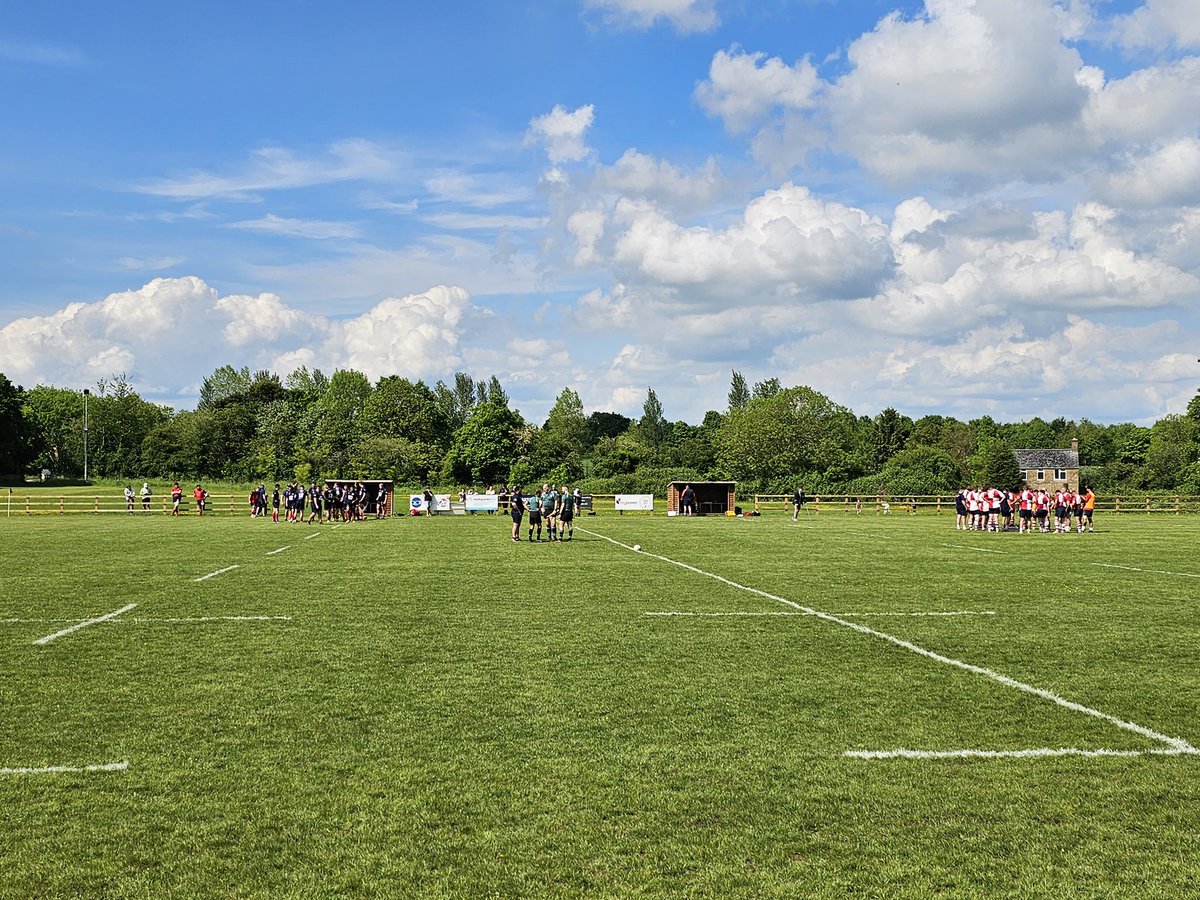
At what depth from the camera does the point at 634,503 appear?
58156 millimetres

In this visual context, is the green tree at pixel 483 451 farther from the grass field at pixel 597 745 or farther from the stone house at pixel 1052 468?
the grass field at pixel 597 745

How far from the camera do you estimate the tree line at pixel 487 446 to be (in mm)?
84750

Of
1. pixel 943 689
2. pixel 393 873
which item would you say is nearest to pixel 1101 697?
pixel 943 689

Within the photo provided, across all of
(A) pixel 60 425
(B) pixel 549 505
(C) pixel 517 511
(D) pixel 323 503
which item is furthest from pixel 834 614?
(A) pixel 60 425

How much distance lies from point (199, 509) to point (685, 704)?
1966 inches

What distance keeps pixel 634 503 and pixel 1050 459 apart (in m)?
79.3

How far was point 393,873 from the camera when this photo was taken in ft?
15.0

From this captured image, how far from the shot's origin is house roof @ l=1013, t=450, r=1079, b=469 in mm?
118750

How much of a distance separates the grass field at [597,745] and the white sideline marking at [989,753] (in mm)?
43

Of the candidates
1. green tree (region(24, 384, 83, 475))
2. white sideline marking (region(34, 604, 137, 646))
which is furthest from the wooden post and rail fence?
green tree (region(24, 384, 83, 475))

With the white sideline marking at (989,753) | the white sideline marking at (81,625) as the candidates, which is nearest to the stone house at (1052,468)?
the white sideline marking at (81,625)

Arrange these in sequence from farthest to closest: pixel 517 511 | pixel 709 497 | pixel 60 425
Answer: pixel 60 425, pixel 709 497, pixel 517 511

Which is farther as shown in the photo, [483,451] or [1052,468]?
[1052,468]

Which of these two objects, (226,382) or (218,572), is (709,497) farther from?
(226,382)
